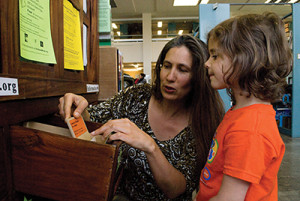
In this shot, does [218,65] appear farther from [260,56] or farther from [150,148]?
[150,148]

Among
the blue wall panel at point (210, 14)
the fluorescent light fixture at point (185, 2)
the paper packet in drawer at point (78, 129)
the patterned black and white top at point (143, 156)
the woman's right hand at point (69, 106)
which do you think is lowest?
the patterned black and white top at point (143, 156)

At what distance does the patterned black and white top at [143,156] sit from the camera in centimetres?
91

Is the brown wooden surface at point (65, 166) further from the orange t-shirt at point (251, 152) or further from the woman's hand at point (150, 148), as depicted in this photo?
the orange t-shirt at point (251, 152)

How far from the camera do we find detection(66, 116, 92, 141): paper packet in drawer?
545 millimetres

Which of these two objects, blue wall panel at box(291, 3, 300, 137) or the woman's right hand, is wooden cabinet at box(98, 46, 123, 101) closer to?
the woman's right hand

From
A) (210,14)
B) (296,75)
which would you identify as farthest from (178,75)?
(296,75)

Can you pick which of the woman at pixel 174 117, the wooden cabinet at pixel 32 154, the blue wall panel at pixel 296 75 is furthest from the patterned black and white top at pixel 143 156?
the blue wall panel at pixel 296 75

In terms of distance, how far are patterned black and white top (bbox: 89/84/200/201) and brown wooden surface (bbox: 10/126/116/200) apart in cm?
47

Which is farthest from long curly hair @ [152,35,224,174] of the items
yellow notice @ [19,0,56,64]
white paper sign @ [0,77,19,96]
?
white paper sign @ [0,77,19,96]

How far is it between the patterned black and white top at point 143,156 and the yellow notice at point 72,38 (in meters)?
0.30

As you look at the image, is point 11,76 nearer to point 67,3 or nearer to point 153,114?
point 67,3

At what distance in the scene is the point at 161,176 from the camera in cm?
74

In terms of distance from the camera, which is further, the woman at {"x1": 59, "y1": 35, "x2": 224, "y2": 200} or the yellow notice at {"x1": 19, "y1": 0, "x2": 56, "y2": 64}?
the woman at {"x1": 59, "y1": 35, "x2": 224, "y2": 200}

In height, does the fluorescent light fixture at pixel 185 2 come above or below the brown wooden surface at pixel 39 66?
above
